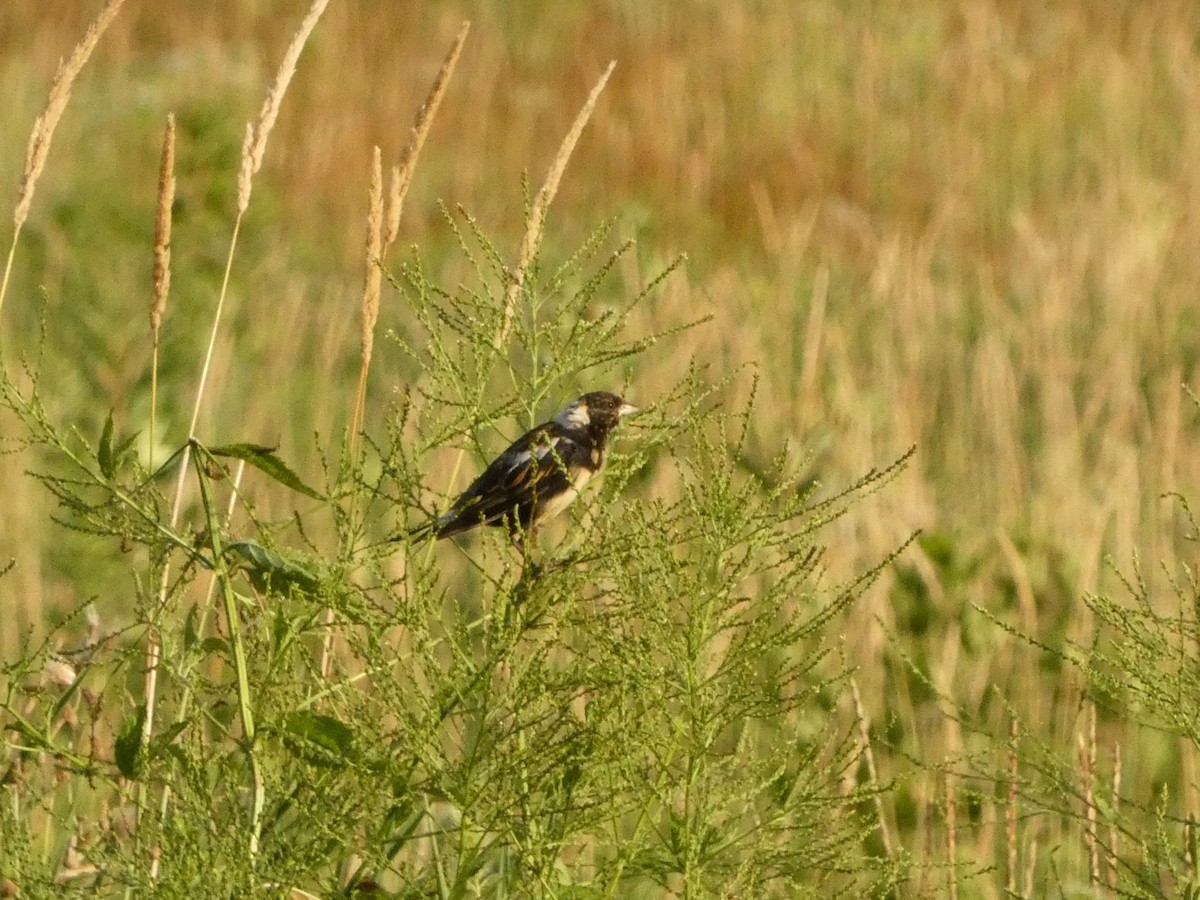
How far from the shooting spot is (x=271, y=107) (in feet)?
8.51

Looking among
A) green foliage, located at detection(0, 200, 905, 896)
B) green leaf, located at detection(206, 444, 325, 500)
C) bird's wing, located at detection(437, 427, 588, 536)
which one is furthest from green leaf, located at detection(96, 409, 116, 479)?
bird's wing, located at detection(437, 427, 588, 536)

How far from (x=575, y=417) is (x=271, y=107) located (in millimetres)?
1080

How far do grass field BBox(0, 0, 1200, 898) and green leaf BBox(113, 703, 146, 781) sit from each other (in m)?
0.15

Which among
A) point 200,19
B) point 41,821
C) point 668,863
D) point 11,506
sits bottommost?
point 668,863

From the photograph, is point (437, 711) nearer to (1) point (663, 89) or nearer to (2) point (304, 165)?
(2) point (304, 165)

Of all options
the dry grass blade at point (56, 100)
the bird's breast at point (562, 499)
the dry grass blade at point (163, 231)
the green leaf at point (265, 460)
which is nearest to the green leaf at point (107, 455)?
the green leaf at point (265, 460)

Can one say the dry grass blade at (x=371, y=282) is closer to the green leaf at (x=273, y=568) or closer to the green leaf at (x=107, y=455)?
Result: the green leaf at (x=273, y=568)

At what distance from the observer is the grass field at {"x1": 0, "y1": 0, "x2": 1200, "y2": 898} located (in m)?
2.83

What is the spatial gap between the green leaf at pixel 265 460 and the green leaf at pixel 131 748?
32 centimetres

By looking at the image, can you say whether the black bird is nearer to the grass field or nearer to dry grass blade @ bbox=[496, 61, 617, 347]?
the grass field

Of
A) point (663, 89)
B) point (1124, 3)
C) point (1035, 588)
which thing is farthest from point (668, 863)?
point (1124, 3)

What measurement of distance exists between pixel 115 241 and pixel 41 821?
583cm

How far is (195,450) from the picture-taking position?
2.30 meters

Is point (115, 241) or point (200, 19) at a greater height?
point (200, 19)
